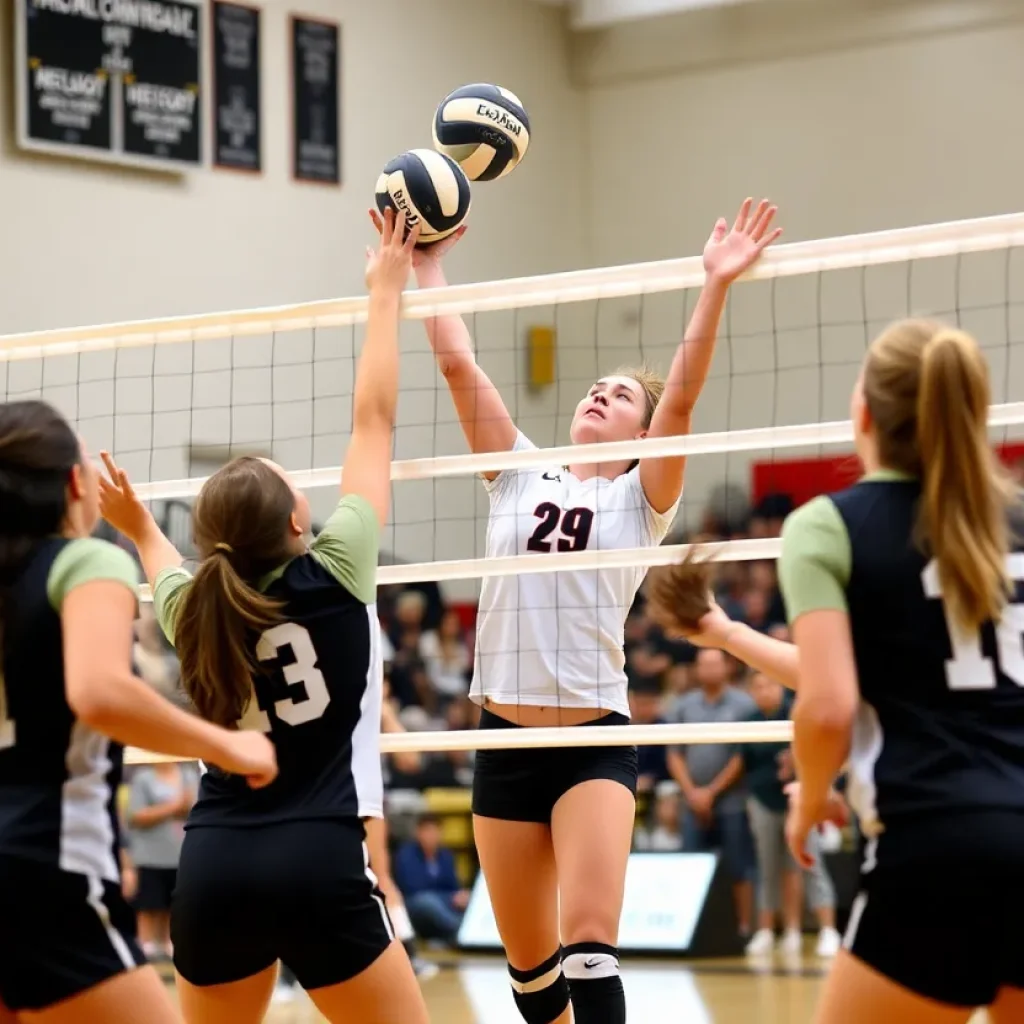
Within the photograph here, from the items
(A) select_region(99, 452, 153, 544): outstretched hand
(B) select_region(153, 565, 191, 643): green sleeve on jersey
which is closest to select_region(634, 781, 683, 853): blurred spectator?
(A) select_region(99, 452, 153, 544): outstretched hand

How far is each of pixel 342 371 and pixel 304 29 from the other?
2976mm

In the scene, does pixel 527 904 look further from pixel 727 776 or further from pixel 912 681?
pixel 727 776

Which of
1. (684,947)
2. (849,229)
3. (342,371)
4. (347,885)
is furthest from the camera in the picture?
(849,229)

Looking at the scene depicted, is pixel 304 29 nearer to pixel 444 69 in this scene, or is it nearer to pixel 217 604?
pixel 444 69

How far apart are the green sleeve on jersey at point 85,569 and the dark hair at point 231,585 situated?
403mm

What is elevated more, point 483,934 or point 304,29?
point 304,29

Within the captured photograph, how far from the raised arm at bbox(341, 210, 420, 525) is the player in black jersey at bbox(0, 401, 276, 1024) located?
32.0 inches

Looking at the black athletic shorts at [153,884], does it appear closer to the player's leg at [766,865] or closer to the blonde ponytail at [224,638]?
the player's leg at [766,865]

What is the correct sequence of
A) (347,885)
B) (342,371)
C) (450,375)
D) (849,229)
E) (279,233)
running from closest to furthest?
(347,885) → (450,375) → (342,371) → (279,233) → (849,229)

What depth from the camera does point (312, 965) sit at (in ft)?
10.8

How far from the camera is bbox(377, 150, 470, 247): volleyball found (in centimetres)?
470

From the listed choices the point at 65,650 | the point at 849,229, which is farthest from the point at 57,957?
the point at 849,229

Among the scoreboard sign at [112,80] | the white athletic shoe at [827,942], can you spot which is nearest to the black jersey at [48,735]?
the white athletic shoe at [827,942]

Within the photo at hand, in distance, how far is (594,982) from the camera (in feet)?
14.0
